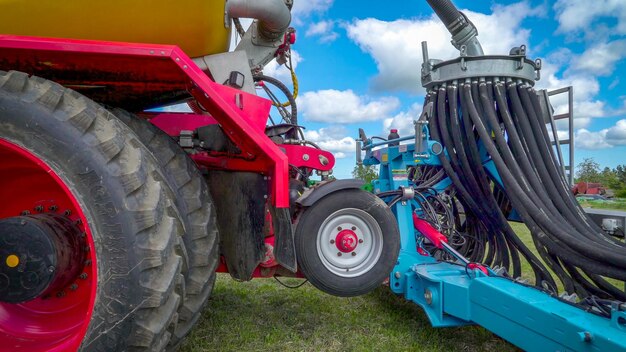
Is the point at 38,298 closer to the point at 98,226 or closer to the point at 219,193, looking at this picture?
the point at 98,226

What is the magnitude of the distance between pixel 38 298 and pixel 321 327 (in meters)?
1.75

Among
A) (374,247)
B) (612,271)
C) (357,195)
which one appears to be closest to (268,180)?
(357,195)

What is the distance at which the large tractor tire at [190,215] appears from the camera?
2188mm

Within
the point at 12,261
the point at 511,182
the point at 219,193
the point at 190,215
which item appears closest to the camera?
the point at 12,261

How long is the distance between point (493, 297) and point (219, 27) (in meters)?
2.04

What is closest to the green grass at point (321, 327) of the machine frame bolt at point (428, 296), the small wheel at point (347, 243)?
the machine frame bolt at point (428, 296)

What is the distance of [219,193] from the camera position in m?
2.62

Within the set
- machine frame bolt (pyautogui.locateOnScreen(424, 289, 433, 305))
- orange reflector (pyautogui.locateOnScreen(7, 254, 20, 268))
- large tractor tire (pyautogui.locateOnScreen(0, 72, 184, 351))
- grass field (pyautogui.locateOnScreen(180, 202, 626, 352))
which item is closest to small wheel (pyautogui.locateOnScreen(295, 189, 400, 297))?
machine frame bolt (pyautogui.locateOnScreen(424, 289, 433, 305))

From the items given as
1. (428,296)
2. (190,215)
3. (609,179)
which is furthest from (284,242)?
(609,179)

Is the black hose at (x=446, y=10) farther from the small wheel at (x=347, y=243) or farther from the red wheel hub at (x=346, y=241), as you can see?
the red wheel hub at (x=346, y=241)

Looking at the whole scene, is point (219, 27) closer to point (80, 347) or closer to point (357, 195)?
point (357, 195)

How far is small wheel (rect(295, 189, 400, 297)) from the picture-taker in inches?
95.8

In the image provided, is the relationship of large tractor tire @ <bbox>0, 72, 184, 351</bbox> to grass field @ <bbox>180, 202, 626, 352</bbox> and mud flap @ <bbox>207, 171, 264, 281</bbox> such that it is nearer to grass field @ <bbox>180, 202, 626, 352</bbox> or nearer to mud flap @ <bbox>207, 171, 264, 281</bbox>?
mud flap @ <bbox>207, 171, 264, 281</bbox>

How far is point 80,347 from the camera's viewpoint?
1.62m
